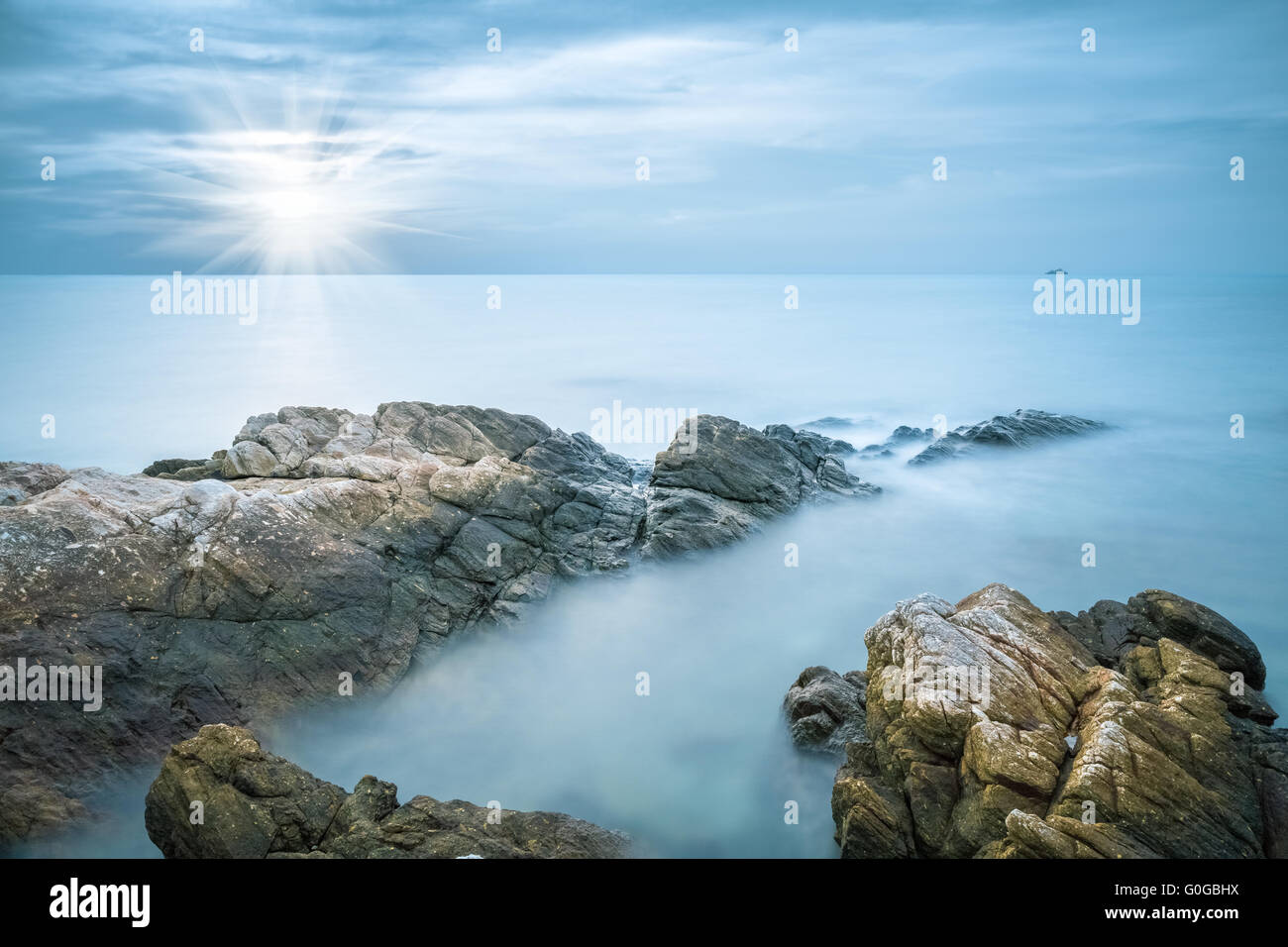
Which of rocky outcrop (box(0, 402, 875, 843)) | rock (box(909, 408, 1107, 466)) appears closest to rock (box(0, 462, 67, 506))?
rocky outcrop (box(0, 402, 875, 843))

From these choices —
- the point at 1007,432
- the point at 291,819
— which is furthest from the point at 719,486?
the point at 1007,432

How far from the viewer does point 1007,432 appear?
2994 cm

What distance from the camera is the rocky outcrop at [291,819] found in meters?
8.94

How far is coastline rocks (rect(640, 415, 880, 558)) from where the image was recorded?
1975 centimetres

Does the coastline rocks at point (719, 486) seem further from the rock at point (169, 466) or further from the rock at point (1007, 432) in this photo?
the rock at point (169, 466)

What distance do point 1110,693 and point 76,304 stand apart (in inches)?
4566

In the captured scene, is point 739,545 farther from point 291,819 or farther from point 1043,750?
point 291,819

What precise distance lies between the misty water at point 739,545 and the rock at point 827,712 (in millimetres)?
491

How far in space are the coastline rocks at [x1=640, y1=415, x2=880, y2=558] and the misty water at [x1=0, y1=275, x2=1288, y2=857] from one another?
0.62 metres

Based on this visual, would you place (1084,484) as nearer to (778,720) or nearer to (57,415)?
(778,720)

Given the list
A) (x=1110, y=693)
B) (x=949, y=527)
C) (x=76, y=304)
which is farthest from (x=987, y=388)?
(x=76, y=304)

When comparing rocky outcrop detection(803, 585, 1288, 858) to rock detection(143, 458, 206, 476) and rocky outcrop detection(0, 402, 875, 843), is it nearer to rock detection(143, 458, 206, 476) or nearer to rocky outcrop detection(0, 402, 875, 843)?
rocky outcrop detection(0, 402, 875, 843)

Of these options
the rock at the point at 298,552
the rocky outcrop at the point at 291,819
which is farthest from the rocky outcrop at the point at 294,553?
the rocky outcrop at the point at 291,819
